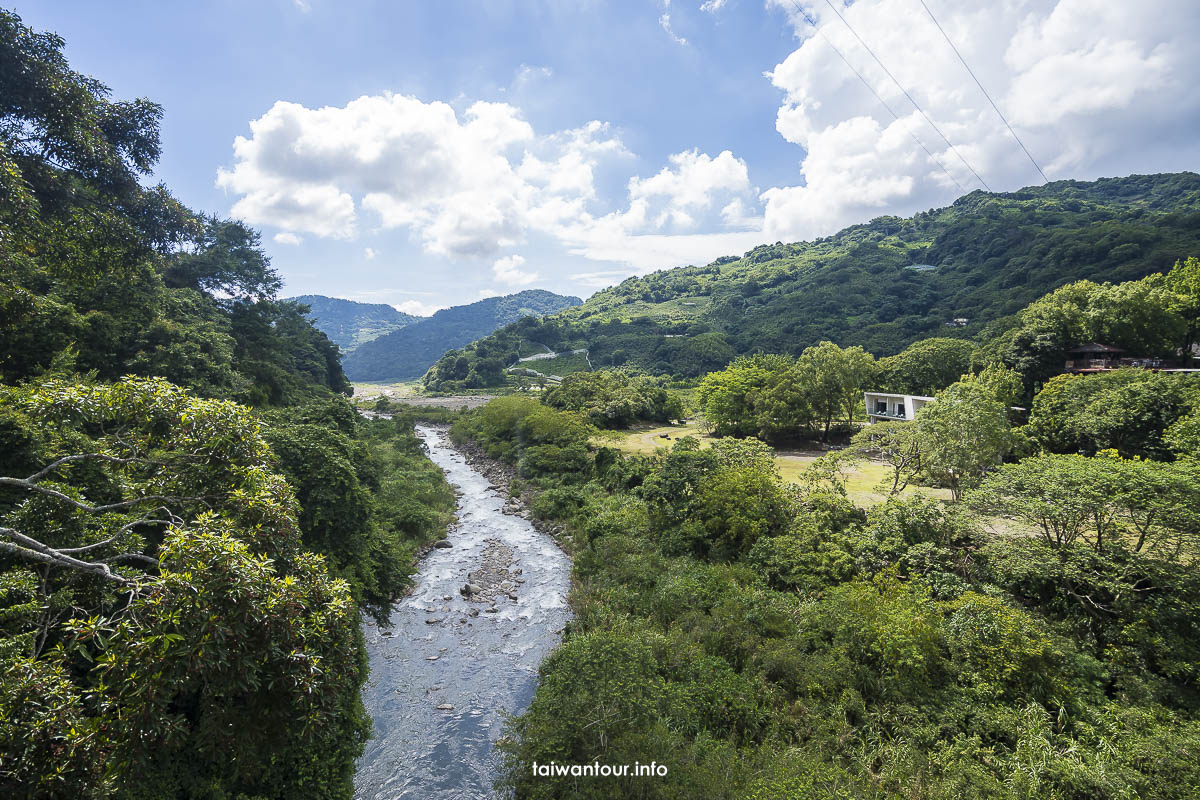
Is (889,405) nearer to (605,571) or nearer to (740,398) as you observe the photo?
(740,398)

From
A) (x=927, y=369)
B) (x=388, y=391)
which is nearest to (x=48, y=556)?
(x=927, y=369)

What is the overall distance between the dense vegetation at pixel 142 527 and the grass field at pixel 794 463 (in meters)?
19.9

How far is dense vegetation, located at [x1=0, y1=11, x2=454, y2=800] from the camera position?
332cm

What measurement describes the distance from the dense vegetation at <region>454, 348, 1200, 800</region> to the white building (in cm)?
1672

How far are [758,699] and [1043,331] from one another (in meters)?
34.9

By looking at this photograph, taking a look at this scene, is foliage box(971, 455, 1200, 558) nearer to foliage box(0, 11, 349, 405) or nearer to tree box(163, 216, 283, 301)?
foliage box(0, 11, 349, 405)

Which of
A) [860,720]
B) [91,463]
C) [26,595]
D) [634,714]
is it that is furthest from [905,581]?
[91,463]

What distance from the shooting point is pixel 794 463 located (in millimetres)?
30984

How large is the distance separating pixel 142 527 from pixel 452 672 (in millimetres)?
9954

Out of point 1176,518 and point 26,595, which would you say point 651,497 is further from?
point 26,595

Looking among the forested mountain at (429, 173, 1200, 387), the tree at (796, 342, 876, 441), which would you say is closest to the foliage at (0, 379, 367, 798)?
the tree at (796, 342, 876, 441)

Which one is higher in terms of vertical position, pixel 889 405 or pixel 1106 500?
pixel 889 405

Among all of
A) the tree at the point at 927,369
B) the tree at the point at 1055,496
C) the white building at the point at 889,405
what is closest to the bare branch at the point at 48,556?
the tree at the point at 1055,496

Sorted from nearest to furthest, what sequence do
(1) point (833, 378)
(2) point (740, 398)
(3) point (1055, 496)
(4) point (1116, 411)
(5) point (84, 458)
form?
(5) point (84, 458), (3) point (1055, 496), (4) point (1116, 411), (1) point (833, 378), (2) point (740, 398)
